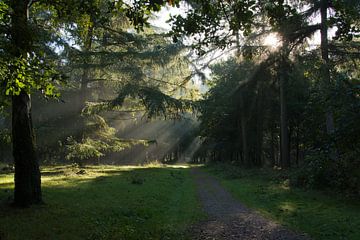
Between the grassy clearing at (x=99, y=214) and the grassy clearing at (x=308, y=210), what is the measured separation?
103 inches

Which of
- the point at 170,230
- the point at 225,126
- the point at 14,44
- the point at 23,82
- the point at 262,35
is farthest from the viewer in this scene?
the point at 225,126

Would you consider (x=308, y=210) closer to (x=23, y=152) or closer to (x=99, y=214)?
(x=99, y=214)

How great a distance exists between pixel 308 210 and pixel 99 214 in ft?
23.3

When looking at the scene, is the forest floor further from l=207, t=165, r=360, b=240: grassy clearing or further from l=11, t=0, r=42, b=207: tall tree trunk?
l=11, t=0, r=42, b=207: tall tree trunk

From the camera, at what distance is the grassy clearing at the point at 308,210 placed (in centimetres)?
969

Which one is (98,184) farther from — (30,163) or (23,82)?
(23,82)

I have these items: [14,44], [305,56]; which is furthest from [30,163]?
[305,56]

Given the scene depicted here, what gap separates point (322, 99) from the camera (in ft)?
52.4

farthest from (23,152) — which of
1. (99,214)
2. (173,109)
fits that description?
(173,109)

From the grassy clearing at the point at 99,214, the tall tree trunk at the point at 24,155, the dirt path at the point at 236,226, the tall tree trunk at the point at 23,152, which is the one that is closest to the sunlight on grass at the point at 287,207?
the dirt path at the point at 236,226

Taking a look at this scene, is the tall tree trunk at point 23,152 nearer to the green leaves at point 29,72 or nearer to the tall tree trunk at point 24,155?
the tall tree trunk at point 24,155

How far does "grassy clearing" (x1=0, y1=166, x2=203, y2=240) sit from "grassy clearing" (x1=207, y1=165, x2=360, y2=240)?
261 cm

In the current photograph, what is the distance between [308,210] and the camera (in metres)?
12.6

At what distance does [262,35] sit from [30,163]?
48.9ft
